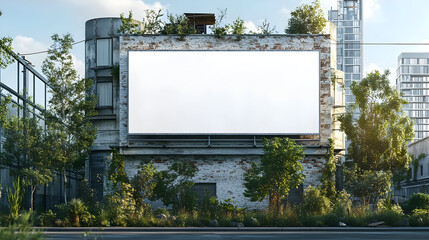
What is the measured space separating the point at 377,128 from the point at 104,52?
17.6 m

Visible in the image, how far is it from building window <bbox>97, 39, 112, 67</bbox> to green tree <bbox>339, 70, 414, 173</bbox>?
15016 mm

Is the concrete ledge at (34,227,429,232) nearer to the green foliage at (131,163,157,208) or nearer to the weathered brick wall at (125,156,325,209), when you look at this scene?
the green foliage at (131,163,157,208)

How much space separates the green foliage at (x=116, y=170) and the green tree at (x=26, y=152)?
3.23 metres

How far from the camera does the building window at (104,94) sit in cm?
3897

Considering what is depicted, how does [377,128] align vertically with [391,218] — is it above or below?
above

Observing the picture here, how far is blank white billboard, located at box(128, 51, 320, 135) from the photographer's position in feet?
113

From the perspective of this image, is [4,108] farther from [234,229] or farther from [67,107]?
[234,229]

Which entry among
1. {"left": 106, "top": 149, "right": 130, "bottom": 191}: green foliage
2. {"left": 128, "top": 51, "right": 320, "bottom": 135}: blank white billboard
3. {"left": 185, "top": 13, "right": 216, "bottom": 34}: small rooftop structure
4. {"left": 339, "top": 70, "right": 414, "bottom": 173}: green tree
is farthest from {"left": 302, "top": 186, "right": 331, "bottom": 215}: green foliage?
{"left": 185, "top": 13, "right": 216, "bottom": 34}: small rooftop structure

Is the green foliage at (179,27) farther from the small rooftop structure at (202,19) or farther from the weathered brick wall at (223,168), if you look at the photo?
the weathered brick wall at (223,168)

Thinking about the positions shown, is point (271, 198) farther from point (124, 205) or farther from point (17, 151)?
point (17, 151)

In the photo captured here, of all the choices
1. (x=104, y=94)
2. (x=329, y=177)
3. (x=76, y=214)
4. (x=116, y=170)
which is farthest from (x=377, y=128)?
(x=76, y=214)

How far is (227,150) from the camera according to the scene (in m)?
34.2

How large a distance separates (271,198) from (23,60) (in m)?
15.7

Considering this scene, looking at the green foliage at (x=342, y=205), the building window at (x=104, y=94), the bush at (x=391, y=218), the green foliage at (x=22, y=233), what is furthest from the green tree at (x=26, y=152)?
the green foliage at (x=22, y=233)
